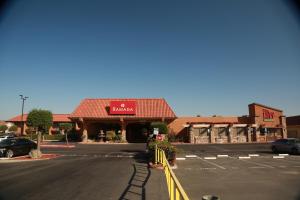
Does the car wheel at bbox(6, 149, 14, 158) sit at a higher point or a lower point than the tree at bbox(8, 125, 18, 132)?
lower

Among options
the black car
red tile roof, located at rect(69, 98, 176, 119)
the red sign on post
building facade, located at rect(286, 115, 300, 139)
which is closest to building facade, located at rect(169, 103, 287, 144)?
red tile roof, located at rect(69, 98, 176, 119)

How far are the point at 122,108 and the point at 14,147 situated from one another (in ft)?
77.9

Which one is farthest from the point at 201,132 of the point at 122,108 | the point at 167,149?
the point at 167,149

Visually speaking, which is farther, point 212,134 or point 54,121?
point 54,121

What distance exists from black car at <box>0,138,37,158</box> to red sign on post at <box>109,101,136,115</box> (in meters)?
20.8

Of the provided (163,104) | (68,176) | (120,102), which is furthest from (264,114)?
(68,176)

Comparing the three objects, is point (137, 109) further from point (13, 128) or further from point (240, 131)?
point (13, 128)

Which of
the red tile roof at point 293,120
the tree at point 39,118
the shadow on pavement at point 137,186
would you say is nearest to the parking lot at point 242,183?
the shadow on pavement at point 137,186

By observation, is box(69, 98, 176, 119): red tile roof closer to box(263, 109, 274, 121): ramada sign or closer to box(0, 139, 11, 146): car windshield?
box(263, 109, 274, 121): ramada sign

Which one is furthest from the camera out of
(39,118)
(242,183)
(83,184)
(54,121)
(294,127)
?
(54,121)

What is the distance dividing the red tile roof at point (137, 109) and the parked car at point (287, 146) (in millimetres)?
18820

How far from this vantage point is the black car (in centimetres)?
2103

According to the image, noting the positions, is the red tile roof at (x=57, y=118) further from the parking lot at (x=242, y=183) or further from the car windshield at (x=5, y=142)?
the parking lot at (x=242, y=183)

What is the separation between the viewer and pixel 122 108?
44.5m
